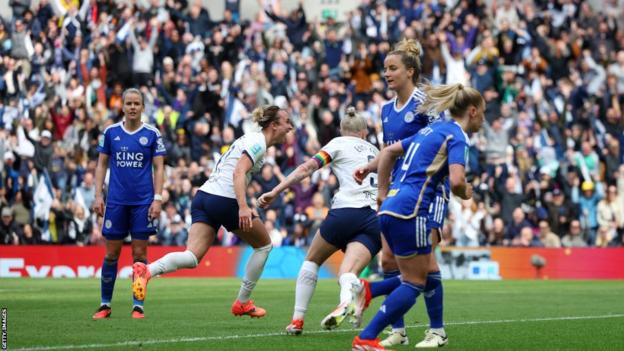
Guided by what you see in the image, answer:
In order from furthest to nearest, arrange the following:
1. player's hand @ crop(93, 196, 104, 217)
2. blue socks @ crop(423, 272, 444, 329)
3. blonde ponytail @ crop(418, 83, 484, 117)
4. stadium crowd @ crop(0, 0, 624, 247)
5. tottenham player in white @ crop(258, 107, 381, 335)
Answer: stadium crowd @ crop(0, 0, 624, 247), player's hand @ crop(93, 196, 104, 217), tottenham player in white @ crop(258, 107, 381, 335), blue socks @ crop(423, 272, 444, 329), blonde ponytail @ crop(418, 83, 484, 117)

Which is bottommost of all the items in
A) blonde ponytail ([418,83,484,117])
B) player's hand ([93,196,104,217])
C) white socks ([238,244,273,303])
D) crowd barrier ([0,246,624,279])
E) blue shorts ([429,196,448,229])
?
crowd barrier ([0,246,624,279])

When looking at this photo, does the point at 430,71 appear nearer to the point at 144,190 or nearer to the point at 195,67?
the point at 195,67

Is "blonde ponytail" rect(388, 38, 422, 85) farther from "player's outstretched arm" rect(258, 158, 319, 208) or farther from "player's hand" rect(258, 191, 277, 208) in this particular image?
"player's hand" rect(258, 191, 277, 208)

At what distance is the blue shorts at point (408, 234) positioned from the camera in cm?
971

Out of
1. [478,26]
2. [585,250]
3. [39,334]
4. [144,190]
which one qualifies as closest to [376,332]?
[39,334]

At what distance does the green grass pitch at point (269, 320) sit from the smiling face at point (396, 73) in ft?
7.59

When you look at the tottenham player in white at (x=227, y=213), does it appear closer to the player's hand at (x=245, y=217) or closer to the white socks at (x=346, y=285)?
the player's hand at (x=245, y=217)

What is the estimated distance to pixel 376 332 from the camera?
9.62 m

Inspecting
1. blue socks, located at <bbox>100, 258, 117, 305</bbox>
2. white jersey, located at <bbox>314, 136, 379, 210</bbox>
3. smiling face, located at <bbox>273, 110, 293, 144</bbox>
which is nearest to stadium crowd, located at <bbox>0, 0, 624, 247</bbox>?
blue socks, located at <bbox>100, 258, 117, 305</bbox>

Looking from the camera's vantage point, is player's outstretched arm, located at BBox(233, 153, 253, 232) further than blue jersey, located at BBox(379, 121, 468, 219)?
Yes

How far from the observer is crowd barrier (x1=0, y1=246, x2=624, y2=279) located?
27734 millimetres

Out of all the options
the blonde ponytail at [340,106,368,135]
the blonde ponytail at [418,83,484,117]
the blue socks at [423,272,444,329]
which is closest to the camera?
the blonde ponytail at [418,83,484,117]

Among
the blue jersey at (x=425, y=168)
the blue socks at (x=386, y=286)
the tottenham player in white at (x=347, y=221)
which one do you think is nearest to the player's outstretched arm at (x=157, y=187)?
the tottenham player in white at (x=347, y=221)

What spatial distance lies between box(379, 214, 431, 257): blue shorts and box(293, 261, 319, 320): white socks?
2371 mm
